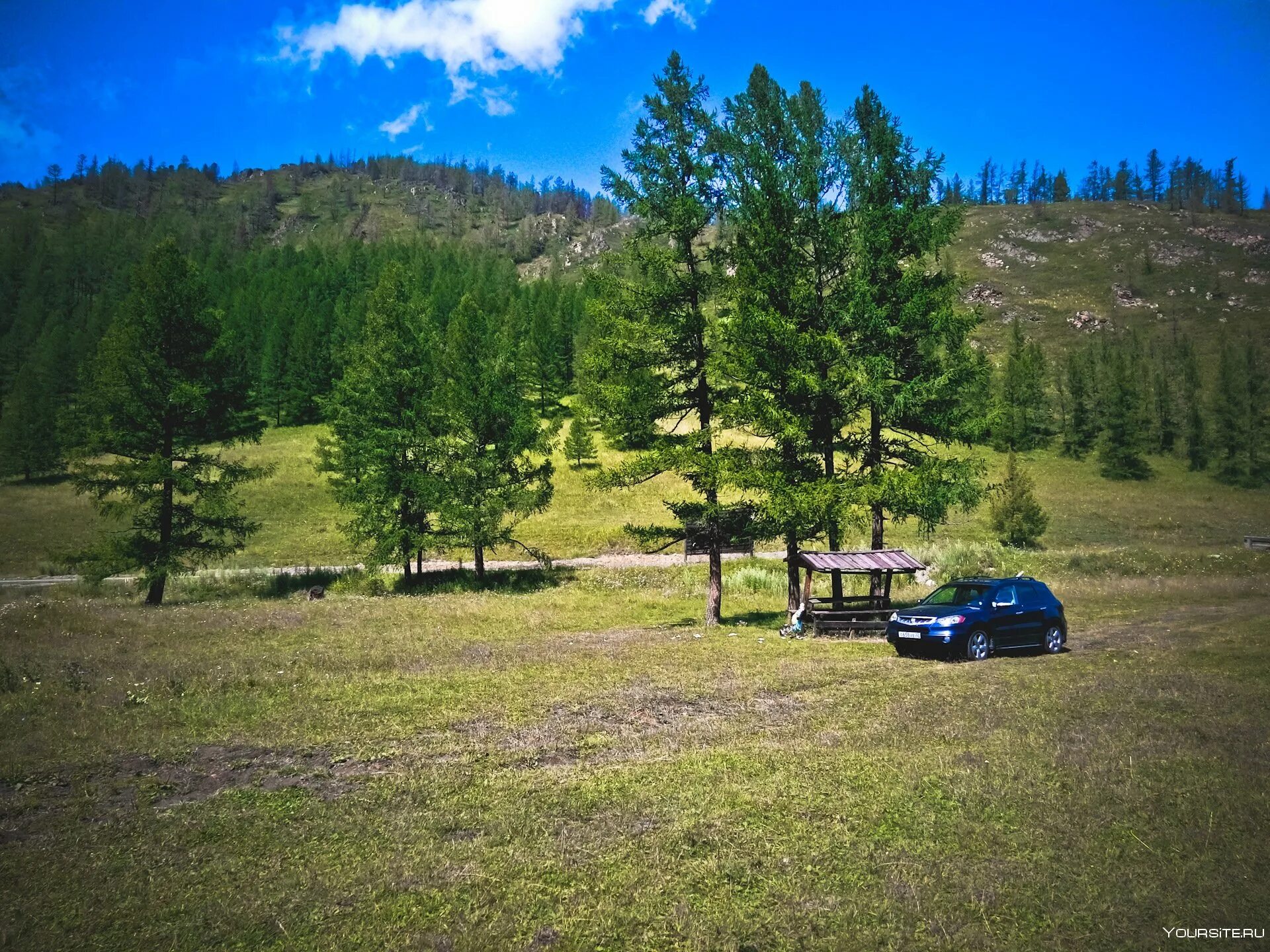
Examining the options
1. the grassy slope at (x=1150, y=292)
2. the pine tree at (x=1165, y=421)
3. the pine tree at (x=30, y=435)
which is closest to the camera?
the pine tree at (x=30, y=435)

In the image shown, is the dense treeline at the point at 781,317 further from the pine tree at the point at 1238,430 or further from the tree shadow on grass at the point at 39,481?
the pine tree at the point at 1238,430

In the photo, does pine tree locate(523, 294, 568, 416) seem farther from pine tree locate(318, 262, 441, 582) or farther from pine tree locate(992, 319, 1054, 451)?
pine tree locate(992, 319, 1054, 451)

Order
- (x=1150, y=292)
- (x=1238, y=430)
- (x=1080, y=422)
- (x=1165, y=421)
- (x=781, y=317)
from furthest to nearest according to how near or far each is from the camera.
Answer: (x=1150, y=292) → (x=1165, y=421) → (x=1080, y=422) → (x=1238, y=430) → (x=781, y=317)

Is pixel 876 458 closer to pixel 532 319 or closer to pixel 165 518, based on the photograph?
pixel 165 518

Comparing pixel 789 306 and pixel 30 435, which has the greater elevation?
pixel 30 435

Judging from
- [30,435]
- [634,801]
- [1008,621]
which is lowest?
[634,801]

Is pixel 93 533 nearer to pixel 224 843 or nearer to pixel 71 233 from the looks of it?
pixel 224 843

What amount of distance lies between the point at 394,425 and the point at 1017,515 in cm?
3861

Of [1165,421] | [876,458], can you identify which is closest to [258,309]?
[876,458]

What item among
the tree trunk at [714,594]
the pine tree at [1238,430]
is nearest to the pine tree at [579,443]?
the tree trunk at [714,594]

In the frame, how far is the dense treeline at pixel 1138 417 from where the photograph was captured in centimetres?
7706

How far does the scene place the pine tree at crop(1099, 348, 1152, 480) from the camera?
247 feet

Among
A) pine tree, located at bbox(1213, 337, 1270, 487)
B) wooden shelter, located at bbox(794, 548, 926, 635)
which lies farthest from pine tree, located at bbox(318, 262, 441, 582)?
pine tree, located at bbox(1213, 337, 1270, 487)

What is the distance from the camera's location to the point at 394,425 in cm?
3456
